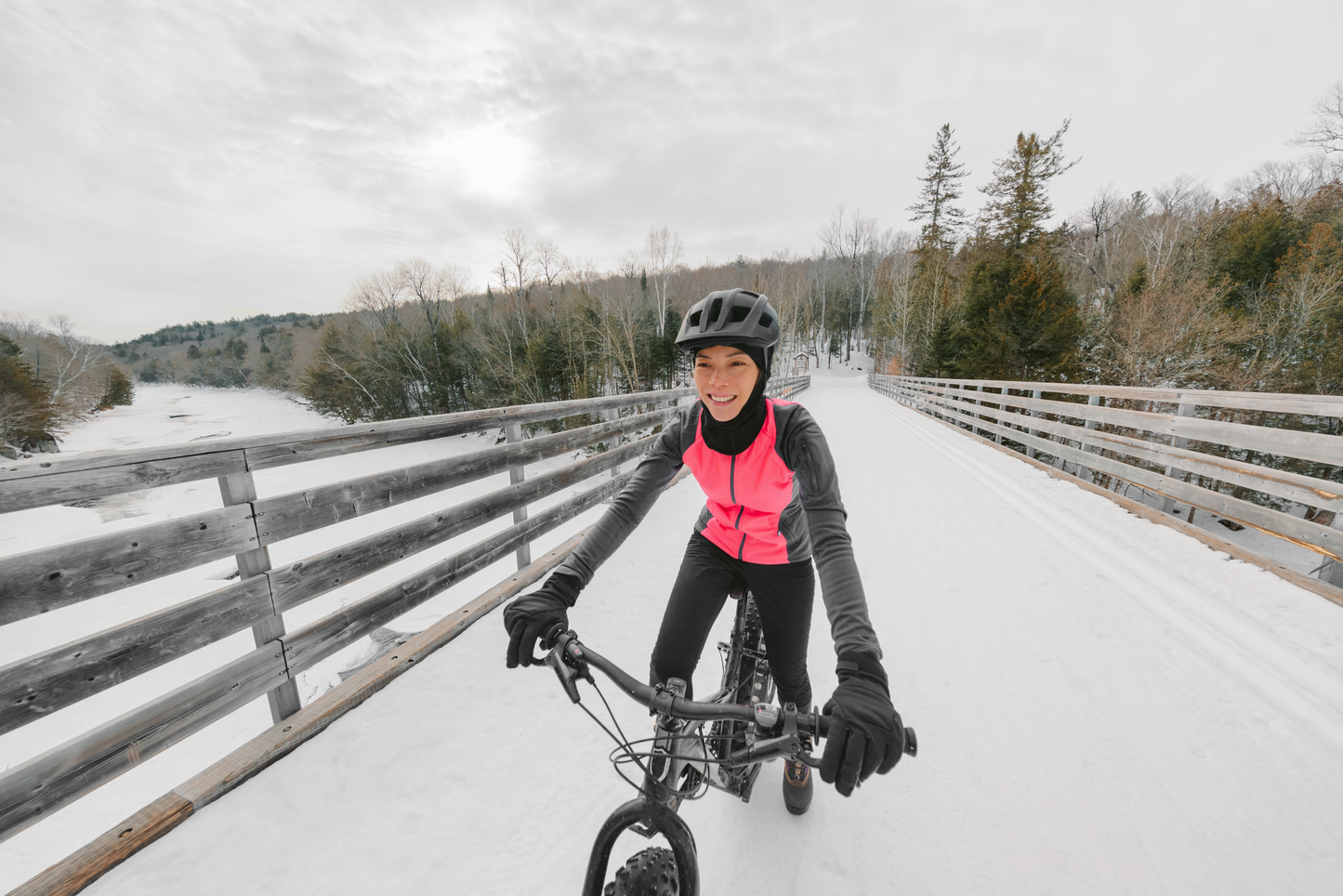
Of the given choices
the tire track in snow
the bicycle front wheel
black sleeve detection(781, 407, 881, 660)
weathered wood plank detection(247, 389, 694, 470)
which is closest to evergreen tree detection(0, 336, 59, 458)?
weathered wood plank detection(247, 389, 694, 470)

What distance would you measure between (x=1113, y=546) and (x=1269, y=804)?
8.82ft

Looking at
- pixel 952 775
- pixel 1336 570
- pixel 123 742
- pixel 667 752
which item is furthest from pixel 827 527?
pixel 1336 570

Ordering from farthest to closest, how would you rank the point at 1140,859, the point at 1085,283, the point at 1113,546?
1. the point at 1085,283
2. the point at 1113,546
3. the point at 1140,859

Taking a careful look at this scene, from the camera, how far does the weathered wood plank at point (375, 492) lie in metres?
2.24

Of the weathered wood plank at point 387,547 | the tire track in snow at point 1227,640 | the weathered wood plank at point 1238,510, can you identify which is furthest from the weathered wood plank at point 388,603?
the weathered wood plank at point 1238,510

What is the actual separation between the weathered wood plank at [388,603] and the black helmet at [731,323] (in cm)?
220

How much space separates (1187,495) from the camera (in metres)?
4.57

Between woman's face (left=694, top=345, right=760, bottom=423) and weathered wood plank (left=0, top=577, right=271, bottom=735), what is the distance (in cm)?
199

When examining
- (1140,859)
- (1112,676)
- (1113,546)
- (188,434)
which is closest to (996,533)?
(1113,546)

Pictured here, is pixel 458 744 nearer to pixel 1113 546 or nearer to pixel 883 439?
pixel 1113 546

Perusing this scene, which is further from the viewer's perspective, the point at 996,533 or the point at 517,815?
the point at 996,533

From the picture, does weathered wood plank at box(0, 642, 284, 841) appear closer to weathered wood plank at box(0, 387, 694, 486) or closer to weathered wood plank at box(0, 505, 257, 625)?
weathered wood plank at box(0, 505, 257, 625)

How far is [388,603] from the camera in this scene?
276 cm

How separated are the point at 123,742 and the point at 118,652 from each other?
34 centimetres
